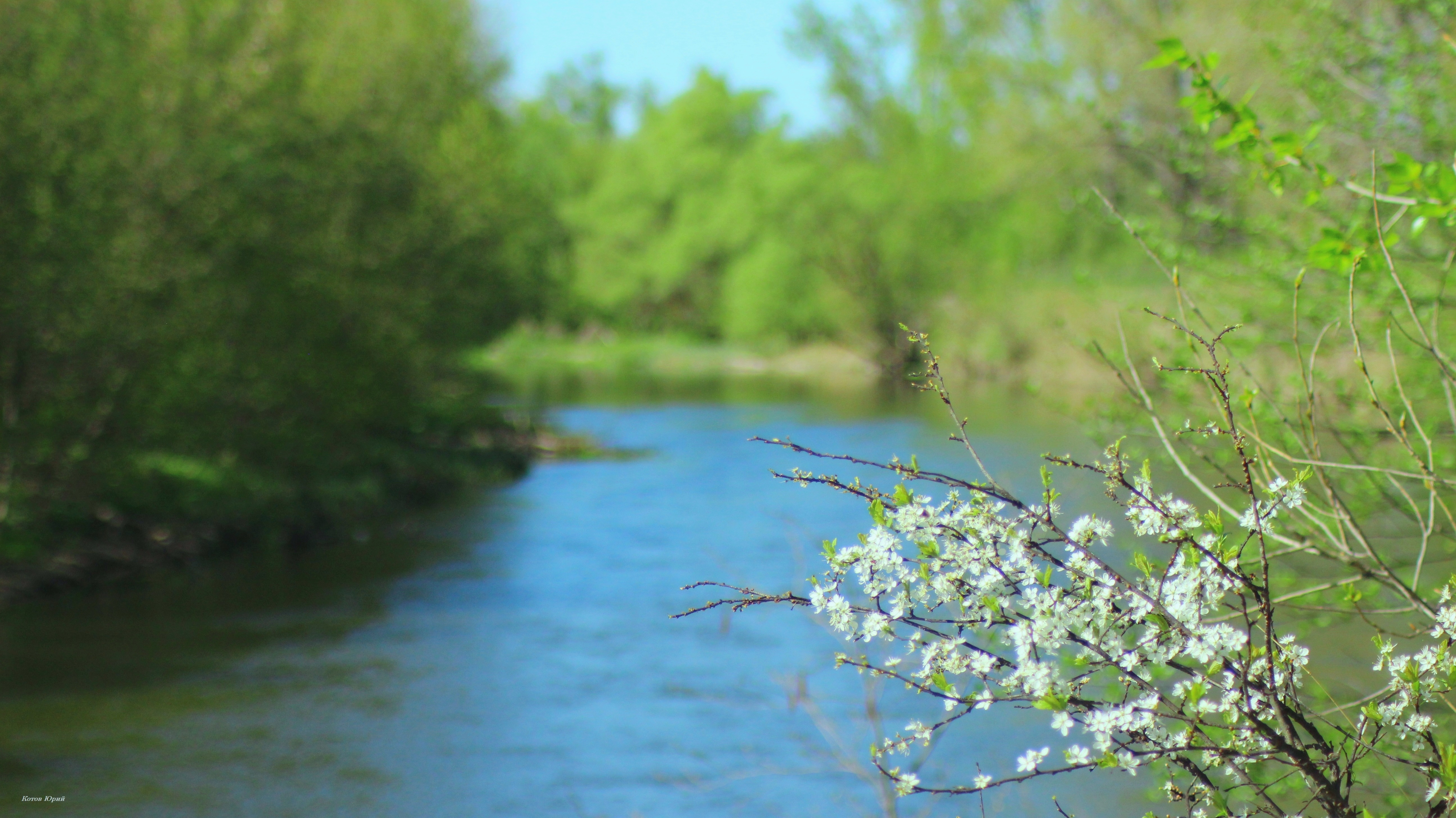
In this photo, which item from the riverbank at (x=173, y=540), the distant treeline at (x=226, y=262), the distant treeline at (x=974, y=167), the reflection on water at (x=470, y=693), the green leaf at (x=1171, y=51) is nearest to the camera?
the green leaf at (x=1171, y=51)

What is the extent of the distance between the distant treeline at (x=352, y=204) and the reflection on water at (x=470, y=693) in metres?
1.46

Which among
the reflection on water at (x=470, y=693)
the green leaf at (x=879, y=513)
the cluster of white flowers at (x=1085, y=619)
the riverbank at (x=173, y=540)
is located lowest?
the reflection on water at (x=470, y=693)

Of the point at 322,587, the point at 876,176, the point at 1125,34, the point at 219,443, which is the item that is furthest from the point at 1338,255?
the point at 876,176

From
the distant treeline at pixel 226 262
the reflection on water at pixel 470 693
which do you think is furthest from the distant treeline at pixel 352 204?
the reflection on water at pixel 470 693

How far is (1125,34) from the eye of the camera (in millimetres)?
24266

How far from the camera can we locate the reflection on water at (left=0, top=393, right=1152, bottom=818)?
310 inches

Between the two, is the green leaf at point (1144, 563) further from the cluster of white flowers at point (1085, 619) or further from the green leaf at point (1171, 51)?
the green leaf at point (1171, 51)

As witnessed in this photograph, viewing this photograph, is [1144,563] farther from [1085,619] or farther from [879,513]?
[879,513]

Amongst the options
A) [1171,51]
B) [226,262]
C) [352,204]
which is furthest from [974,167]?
[1171,51]

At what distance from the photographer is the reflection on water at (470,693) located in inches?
310

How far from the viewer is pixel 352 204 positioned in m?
16.4

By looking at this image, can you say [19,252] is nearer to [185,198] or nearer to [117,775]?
[185,198]

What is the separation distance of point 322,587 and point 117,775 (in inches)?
191

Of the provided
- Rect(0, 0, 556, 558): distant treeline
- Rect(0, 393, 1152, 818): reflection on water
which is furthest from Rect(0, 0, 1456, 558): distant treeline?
Rect(0, 393, 1152, 818): reflection on water
